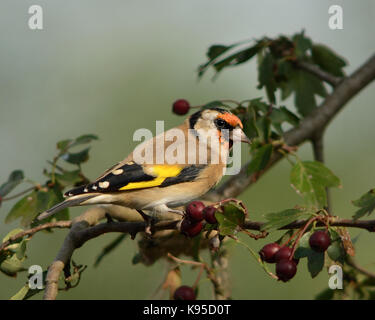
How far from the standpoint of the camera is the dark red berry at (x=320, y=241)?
2648 mm

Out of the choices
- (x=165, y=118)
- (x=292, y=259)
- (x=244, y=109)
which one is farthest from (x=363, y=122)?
(x=292, y=259)

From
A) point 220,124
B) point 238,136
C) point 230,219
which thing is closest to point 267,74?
point 220,124

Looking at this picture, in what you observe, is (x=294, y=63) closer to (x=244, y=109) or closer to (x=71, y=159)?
(x=244, y=109)

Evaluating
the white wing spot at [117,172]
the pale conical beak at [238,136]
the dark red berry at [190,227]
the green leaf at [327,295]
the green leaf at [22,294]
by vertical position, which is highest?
the pale conical beak at [238,136]

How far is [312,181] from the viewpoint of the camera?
3512 mm

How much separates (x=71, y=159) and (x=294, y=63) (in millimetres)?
2008

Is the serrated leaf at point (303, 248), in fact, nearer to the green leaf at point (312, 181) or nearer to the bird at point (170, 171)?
the green leaf at point (312, 181)

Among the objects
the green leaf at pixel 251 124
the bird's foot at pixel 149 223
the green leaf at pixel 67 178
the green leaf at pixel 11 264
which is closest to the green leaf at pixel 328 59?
the green leaf at pixel 251 124

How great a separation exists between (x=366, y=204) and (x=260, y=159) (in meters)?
1.00

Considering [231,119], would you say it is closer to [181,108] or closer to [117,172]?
[181,108]

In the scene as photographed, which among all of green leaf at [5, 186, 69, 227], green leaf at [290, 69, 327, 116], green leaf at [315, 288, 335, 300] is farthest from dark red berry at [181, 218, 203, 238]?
green leaf at [290, 69, 327, 116]

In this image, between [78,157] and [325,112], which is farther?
[325,112]
